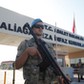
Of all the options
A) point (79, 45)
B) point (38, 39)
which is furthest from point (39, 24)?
point (79, 45)

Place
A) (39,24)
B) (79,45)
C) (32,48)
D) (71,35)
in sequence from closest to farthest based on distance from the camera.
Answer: (32,48)
(39,24)
(71,35)
(79,45)

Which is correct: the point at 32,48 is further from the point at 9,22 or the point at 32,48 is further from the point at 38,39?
the point at 9,22

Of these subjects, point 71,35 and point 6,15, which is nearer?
point 6,15

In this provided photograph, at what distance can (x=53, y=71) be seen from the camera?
246 cm

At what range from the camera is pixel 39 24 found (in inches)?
101

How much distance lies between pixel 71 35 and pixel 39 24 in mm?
15587

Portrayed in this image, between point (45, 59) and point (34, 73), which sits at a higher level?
point (45, 59)

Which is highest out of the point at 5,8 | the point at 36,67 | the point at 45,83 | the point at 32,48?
the point at 5,8

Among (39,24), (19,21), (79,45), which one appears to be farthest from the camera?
(79,45)

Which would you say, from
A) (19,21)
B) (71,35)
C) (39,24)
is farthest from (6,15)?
(39,24)

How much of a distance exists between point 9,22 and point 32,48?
9.58 meters

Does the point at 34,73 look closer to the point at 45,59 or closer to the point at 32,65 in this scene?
the point at 32,65

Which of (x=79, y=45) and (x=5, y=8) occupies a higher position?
(x=5, y=8)

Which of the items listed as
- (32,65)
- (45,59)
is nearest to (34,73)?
(32,65)
